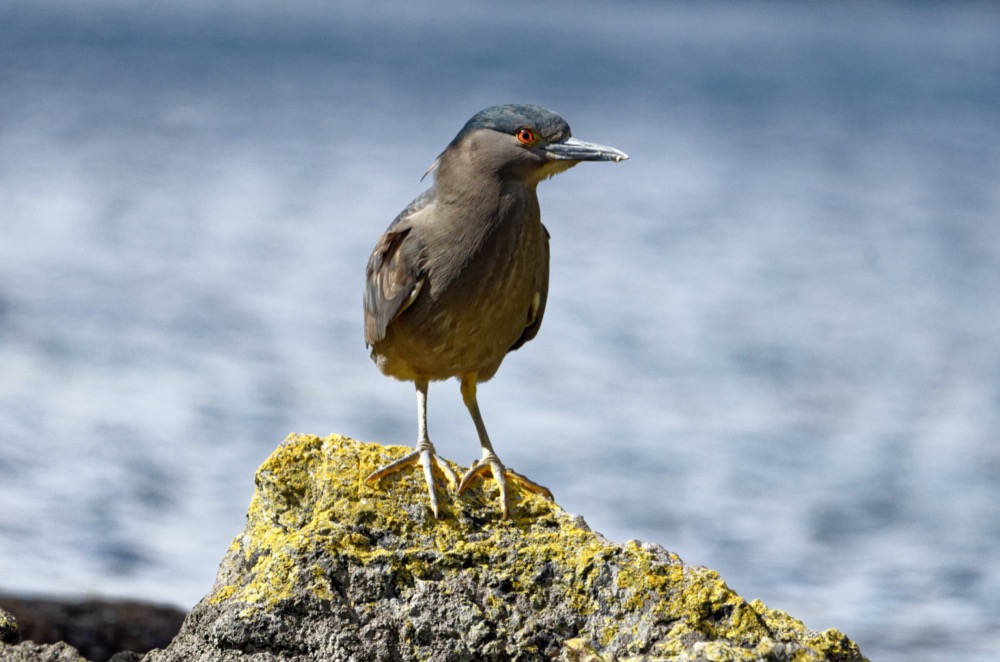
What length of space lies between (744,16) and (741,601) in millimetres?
34851

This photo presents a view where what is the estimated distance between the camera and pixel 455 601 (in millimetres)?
3816

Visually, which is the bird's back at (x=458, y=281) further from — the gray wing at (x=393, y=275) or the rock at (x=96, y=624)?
the rock at (x=96, y=624)

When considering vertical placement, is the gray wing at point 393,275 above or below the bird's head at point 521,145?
below

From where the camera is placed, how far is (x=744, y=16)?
36750 millimetres

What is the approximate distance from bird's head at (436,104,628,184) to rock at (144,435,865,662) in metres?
1.47

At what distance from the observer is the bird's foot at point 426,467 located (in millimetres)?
4145

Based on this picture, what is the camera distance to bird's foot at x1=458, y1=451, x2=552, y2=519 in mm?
4293

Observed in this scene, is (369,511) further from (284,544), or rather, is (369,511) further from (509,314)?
(509,314)

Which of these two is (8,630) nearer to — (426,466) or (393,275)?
(426,466)

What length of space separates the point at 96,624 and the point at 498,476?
2.29 meters

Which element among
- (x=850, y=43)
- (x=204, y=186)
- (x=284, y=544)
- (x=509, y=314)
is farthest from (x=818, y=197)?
(x=284, y=544)

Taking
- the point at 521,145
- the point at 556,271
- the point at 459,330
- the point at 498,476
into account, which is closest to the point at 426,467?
the point at 498,476

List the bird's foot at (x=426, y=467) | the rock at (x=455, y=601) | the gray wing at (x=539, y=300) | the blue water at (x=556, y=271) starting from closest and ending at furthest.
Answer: the rock at (x=455, y=601)
the bird's foot at (x=426, y=467)
the gray wing at (x=539, y=300)
the blue water at (x=556, y=271)

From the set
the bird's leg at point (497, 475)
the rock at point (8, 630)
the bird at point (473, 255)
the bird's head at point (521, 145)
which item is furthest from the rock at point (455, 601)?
the bird's head at point (521, 145)
